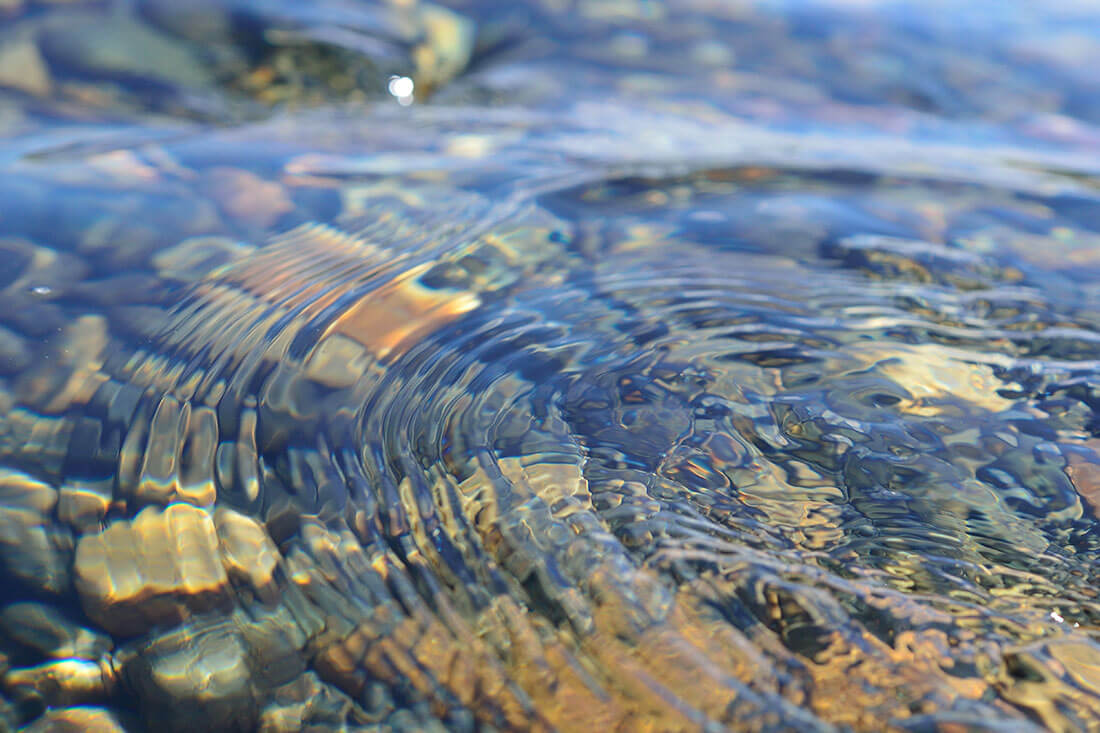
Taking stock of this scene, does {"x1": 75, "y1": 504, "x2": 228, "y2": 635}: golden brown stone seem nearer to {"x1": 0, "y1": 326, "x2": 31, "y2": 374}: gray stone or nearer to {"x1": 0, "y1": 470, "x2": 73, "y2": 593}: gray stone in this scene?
{"x1": 0, "y1": 470, "x2": 73, "y2": 593}: gray stone

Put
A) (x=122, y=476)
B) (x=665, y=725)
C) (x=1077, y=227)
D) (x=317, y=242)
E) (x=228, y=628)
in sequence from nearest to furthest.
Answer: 1. (x=665, y=725)
2. (x=228, y=628)
3. (x=122, y=476)
4. (x=317, y=242)
5. (x=1077, y=227)

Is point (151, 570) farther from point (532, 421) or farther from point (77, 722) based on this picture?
point (532, 421)

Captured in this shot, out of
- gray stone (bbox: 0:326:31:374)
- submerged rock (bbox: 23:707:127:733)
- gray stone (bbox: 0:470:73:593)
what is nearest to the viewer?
submerged rock (bbox: 23:707:127:733)

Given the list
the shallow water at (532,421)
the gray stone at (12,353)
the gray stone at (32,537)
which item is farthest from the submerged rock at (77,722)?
the gray stone at (12,353)

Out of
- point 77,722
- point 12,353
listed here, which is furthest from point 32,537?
point 12,353

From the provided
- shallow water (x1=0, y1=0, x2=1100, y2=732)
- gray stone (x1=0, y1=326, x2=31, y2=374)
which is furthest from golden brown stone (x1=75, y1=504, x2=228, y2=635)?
gray stone (x1=0, y1=326, x2=31, y2=374)

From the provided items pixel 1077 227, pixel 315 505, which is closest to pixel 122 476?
pixel 315 505

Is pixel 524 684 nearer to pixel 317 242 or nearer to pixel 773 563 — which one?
pixel 773 563
